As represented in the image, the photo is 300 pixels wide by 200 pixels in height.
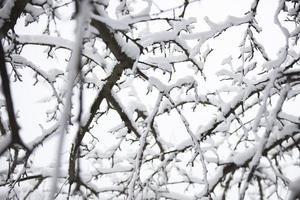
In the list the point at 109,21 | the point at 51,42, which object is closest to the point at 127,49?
the point at 51,42

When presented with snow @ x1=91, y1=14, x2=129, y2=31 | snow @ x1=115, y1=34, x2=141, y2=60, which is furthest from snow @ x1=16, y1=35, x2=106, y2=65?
snow @ x1=91, y1=14, x2=129, y2=31

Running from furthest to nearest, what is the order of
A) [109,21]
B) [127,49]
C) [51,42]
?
1. [51,42]
2. [127,49]
3. [109,21]

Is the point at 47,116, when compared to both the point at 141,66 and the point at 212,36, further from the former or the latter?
the point at 212,36

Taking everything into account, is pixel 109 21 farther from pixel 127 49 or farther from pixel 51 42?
pixel 51 42

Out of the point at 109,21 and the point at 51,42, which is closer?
the point at 109,21

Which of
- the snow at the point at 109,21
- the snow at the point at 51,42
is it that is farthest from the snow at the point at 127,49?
the snow at the point at 109,21

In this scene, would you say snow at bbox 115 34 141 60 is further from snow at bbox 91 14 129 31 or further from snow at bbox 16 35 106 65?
snow at bbox 91 14 129 31

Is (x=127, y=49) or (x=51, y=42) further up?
(x=51, y=42)

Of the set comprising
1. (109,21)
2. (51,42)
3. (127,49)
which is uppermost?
(51,42)

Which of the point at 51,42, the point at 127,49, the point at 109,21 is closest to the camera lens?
the point at 109,21

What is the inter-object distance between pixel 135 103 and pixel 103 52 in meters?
0.96

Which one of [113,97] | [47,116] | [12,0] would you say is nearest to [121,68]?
[113,97]

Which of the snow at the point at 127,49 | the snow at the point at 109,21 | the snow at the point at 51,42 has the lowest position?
the snow at the point at 109,21

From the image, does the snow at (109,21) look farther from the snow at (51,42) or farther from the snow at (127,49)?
the snow at (51,42)
